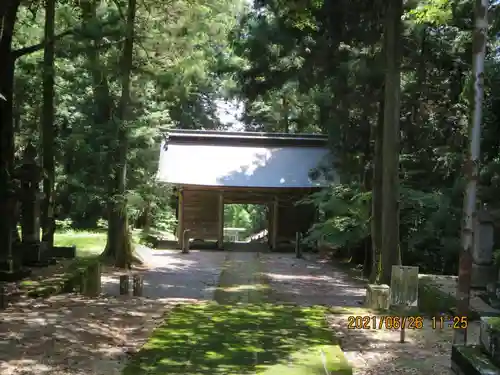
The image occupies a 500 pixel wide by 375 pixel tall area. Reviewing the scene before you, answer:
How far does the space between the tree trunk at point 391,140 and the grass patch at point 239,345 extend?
3464 millimetres

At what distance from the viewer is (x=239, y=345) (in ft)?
20.3

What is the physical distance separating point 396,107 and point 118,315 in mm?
6838

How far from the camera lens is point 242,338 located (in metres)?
6.55

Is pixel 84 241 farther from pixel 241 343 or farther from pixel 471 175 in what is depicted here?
pixel 471 175

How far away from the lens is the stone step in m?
3.58

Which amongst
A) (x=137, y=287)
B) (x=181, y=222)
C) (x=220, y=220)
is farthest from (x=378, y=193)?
(x=181, y=222)

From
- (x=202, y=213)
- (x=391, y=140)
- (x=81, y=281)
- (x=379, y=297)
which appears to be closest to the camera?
(x=379, y=297)

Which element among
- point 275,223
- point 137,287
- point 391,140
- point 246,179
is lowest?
point 137,287

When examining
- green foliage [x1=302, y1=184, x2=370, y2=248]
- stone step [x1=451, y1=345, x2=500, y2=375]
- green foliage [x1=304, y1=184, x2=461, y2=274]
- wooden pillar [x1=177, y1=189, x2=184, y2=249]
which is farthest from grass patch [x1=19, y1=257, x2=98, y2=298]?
wooden pillar [x1=177, y1=189, x2=184, y2=249]

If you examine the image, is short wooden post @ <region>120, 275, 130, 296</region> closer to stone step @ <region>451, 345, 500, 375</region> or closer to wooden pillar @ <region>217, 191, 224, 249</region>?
stone step @ <region>451, 345, 500, 375</region>

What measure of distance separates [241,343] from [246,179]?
54.1 ft

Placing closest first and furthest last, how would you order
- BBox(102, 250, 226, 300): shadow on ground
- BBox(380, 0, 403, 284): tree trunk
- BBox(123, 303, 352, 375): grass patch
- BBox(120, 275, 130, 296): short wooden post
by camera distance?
1. BBox(123, 303, 352, 375): grass patch
2. BBox(120, 275, 130, 296): short wooden post
3. BBox(380, 0, 403, 284): tree trunk
4. BBox(102, 250, 226, 300): shadow on ground

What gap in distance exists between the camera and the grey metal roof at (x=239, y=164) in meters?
22.5

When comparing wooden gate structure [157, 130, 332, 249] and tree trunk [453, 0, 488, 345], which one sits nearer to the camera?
tree trunk [453, 0, 488, 345]
